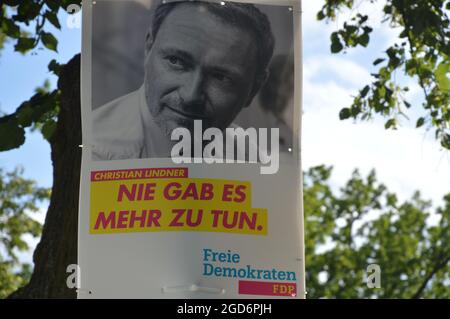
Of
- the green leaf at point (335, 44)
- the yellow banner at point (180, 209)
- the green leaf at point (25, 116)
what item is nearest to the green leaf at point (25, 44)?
the green leaf at point (25, 116)

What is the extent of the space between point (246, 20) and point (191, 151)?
80 cm

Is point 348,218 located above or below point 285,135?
above

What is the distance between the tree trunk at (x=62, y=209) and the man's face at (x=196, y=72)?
10.2 feet

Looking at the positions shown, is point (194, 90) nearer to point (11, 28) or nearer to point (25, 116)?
point (25, 116)

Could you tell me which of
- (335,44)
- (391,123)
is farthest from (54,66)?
(391,123)

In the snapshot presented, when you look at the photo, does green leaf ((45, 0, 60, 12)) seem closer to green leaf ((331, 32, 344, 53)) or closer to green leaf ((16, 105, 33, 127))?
green leaf ((16, 105, 33, 127))

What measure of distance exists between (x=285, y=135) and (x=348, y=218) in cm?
2302

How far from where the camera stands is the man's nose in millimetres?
4766

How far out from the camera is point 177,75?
4.79 m

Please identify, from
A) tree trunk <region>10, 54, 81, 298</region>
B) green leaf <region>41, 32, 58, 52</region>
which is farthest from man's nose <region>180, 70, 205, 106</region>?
green leaf <region>41, 32, 58, 52</region>

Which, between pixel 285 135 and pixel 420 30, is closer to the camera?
pixel 285 135
